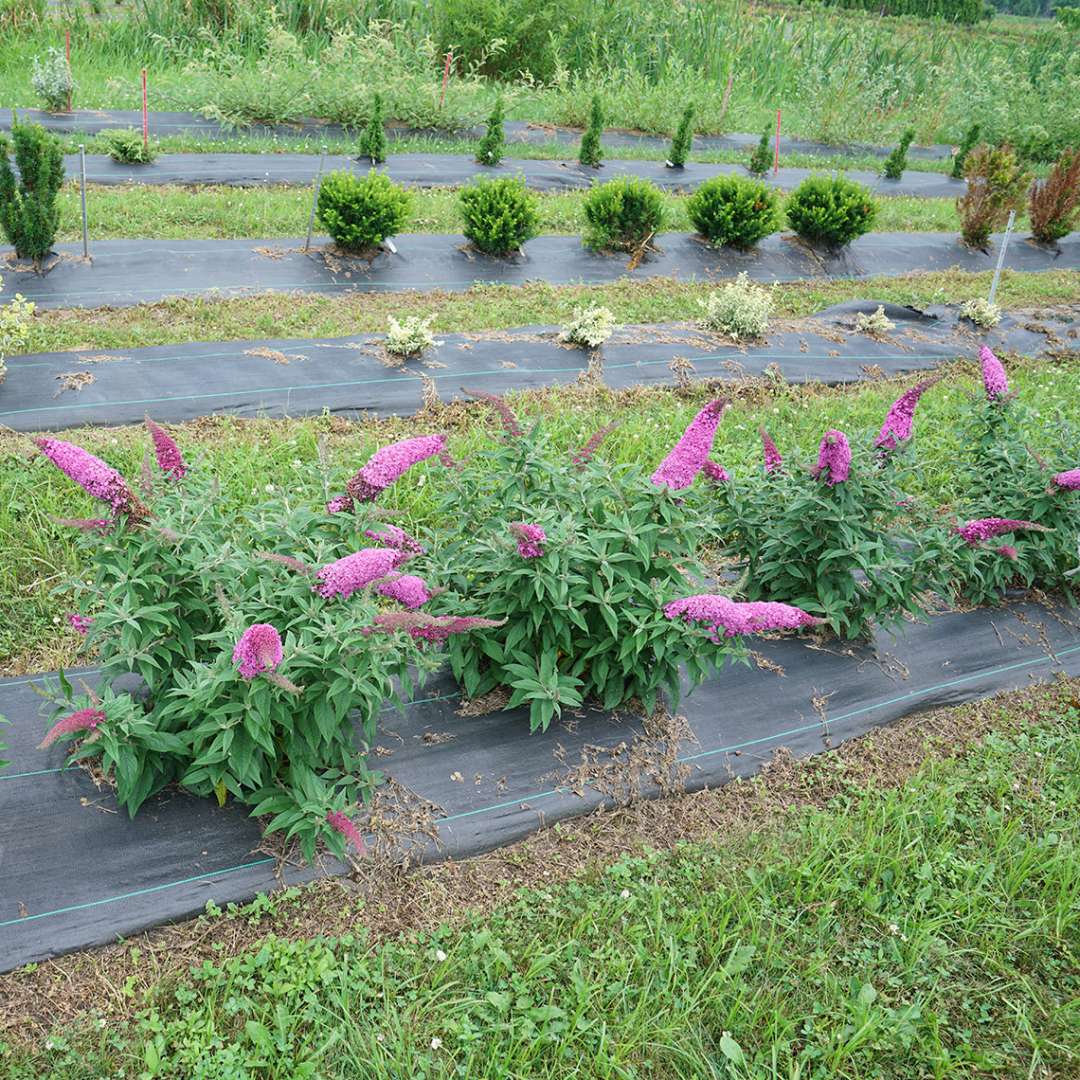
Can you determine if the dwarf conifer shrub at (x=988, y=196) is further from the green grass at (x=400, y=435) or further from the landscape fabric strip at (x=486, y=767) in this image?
the landscape fabric strip at (x=486, y=767)

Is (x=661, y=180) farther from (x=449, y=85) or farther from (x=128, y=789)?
(x=128, y=789)

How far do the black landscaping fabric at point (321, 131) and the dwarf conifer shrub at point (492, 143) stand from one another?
182 centimetres

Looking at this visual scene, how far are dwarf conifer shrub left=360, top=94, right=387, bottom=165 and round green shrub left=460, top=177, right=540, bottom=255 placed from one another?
2039mm

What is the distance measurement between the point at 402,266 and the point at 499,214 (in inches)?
38.3

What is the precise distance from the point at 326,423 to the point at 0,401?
1.77 metres

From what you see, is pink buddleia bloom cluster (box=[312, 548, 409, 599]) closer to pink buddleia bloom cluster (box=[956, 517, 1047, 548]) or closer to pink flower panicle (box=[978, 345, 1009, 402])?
pink buddleia bloom cluster (box=[956, 517, 1047, 548])

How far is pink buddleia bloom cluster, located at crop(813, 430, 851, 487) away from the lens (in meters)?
3.77

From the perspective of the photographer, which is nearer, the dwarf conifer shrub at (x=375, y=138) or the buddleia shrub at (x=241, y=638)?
the buddleia shrub at (x=241, y=638)

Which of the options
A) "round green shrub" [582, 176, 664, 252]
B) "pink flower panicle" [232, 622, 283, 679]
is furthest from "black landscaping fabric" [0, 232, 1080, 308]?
"pink flower panicle" [232, 622, 283, 679]

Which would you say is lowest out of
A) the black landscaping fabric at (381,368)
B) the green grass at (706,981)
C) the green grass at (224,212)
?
the green grass at (706,981)

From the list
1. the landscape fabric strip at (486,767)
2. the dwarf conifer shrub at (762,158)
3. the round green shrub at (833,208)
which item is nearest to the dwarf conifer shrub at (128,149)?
the round green shrub at (833,208)

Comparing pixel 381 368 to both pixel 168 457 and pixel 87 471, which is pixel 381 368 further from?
pixel 87 471

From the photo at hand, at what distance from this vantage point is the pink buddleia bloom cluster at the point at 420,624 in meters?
2.47

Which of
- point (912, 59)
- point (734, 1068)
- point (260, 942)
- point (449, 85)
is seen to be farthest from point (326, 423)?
point (912, 59)
